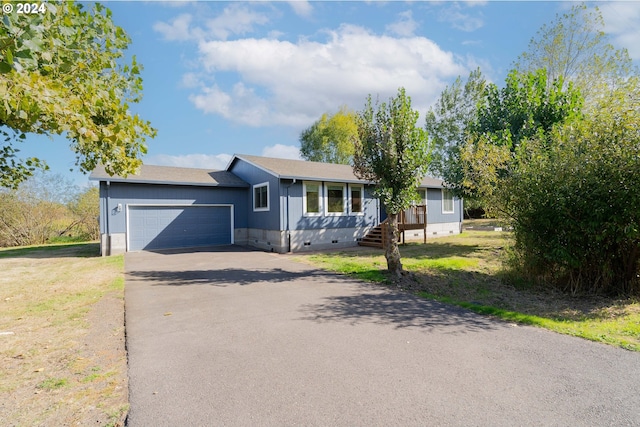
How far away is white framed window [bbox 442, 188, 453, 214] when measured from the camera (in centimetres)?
1958

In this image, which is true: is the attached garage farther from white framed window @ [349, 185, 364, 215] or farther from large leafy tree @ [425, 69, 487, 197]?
large leafy tree @ [425, 69, 487, 197]

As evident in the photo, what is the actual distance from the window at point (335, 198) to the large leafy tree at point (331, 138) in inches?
723

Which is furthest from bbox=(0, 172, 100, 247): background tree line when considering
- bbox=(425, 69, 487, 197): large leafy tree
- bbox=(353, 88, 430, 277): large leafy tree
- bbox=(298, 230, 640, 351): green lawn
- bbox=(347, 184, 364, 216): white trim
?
bbox=(425, 69, 487, 197): large leafy tree

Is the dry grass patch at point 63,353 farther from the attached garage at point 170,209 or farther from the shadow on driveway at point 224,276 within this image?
the attached garage at point 170,209

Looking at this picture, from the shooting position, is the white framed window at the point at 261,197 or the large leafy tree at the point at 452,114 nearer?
the white framed window at the point at 261,197

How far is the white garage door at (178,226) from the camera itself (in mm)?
14241

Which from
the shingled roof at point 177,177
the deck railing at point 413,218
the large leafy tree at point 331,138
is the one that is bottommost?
the deck railing at point 413,218

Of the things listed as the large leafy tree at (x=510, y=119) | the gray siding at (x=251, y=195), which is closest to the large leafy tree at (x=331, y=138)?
the gray siding at (x=251, y=195)

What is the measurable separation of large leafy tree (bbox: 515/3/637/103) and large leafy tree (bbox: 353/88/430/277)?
14697mm

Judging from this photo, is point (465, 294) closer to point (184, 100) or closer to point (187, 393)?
point (187, 393)

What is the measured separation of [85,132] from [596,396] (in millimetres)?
5137

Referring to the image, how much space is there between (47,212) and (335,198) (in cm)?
1586

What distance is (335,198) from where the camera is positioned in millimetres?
15242

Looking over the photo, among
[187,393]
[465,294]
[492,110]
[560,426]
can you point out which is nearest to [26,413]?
[187,393]
